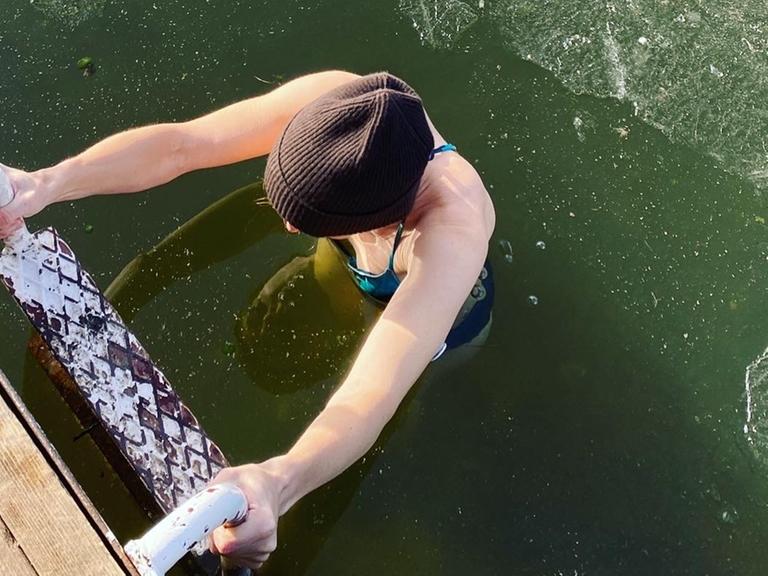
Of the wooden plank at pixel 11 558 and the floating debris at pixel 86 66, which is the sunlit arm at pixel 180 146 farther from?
the floating debris at pixel 86 66

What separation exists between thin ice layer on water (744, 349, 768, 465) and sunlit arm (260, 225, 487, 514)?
107 centimetres

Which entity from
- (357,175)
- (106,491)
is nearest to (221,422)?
(106,491)

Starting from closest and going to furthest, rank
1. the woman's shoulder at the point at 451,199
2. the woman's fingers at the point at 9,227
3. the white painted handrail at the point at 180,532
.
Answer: the white painted handrail at the point at 180,532, the woman's shoulder at the point at 451,199, the woman's fingers at the point at 9,227

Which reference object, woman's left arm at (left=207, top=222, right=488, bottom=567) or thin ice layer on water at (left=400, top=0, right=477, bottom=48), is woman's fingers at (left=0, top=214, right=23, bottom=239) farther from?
thin ice layer on water at (left=400, top=0, right=477, bottom=48)

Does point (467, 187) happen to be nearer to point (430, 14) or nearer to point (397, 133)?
point (397, 133)

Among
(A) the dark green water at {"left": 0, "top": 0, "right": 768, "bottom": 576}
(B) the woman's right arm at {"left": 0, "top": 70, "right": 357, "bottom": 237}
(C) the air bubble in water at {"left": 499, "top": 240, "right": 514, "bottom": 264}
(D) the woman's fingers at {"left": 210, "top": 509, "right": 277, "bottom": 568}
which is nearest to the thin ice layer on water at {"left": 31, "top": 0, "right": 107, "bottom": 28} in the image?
(A) the dark green water at {"left": 0, "top": 0, "right": 768, "bottom": 576}

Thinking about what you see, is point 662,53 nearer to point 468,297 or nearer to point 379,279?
point 468,297

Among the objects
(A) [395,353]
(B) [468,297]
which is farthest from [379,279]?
(A) [395,353]

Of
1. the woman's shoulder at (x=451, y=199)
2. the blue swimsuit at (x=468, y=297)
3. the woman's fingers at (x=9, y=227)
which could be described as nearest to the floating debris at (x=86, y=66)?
the woman's fingers at (x=9, y=227)

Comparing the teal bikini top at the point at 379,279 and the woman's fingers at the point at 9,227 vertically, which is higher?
the woman's fingers at the point at 9,227

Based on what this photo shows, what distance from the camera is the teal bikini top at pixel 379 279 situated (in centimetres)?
167

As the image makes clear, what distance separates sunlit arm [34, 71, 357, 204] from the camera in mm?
1682

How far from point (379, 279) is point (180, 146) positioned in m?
0.51

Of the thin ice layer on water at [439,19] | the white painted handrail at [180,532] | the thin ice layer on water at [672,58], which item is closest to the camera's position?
the white painted handrail at [180,532]
